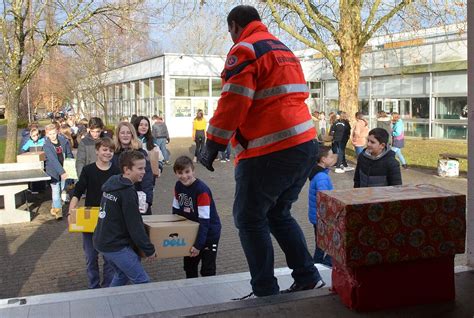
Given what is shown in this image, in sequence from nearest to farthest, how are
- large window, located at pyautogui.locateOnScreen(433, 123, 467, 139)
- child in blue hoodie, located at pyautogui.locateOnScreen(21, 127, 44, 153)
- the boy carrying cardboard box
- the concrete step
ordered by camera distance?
1. the concrete step
2. the boy carrying cardboard box
3. child in blue hoodie, located at pyautogui.locateOnScreen(21, 127, 44, 153)
4. large window, located at pyautogui.locateOnScreen(433, 123, 467, 139)

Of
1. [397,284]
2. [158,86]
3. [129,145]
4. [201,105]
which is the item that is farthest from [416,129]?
[397,284]

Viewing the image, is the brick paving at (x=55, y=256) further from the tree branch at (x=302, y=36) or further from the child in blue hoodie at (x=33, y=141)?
the tree branch at (x=302, y=36)

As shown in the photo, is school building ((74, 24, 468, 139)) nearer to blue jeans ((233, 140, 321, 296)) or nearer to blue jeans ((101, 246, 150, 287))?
blue jeans ((101, 246, 150, 287))

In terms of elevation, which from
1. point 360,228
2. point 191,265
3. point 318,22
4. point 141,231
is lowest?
point 191,265

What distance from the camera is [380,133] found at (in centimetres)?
625

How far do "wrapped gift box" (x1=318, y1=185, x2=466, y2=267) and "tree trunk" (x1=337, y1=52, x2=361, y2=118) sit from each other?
59.6 feet

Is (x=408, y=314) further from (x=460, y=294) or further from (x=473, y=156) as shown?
(x=473, y=156)

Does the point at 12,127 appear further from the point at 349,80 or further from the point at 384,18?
the point at 384,18

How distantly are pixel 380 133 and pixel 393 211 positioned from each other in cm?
328

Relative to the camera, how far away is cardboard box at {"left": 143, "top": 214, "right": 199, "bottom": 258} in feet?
15.9

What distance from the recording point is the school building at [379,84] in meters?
26.9

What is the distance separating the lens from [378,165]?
19.9ft

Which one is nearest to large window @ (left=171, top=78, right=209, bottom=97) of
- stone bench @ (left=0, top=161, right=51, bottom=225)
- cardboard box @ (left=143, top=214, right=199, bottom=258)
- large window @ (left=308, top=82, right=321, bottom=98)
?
large window @ (left=308, top=82, right=321, bottom=98)

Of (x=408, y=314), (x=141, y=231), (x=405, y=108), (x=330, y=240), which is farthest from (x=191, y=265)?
(x=405, y=108)
